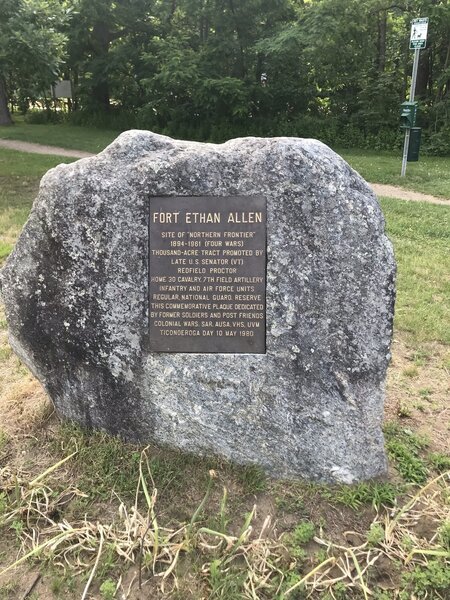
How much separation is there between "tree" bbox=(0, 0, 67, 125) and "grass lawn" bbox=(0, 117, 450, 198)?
453 centimetres

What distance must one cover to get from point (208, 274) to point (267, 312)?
15.0 inches

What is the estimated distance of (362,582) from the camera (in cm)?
244

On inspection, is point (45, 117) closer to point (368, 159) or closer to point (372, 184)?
point (368, 159)

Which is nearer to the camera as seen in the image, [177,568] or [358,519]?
[177,568]

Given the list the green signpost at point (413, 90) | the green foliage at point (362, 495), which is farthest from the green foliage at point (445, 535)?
the green signpost at point (413, 90)

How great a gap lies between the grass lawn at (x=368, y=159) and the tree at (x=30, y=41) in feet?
14.9

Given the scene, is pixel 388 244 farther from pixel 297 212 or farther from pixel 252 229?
pixel 252 229

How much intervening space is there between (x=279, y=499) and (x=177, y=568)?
64cm

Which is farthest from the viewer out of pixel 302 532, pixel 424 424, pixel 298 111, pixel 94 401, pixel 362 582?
pixel 298 111

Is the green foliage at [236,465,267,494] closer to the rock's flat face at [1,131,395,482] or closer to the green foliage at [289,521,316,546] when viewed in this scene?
the rock's flat face at [1,131,395,482]

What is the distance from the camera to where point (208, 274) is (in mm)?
2891

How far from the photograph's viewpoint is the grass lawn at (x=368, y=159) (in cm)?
1116

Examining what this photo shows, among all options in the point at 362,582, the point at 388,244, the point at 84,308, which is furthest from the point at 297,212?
the point at 362,582

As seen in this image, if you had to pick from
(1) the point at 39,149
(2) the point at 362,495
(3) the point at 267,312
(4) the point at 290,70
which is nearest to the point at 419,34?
(4) the point at 290,70
